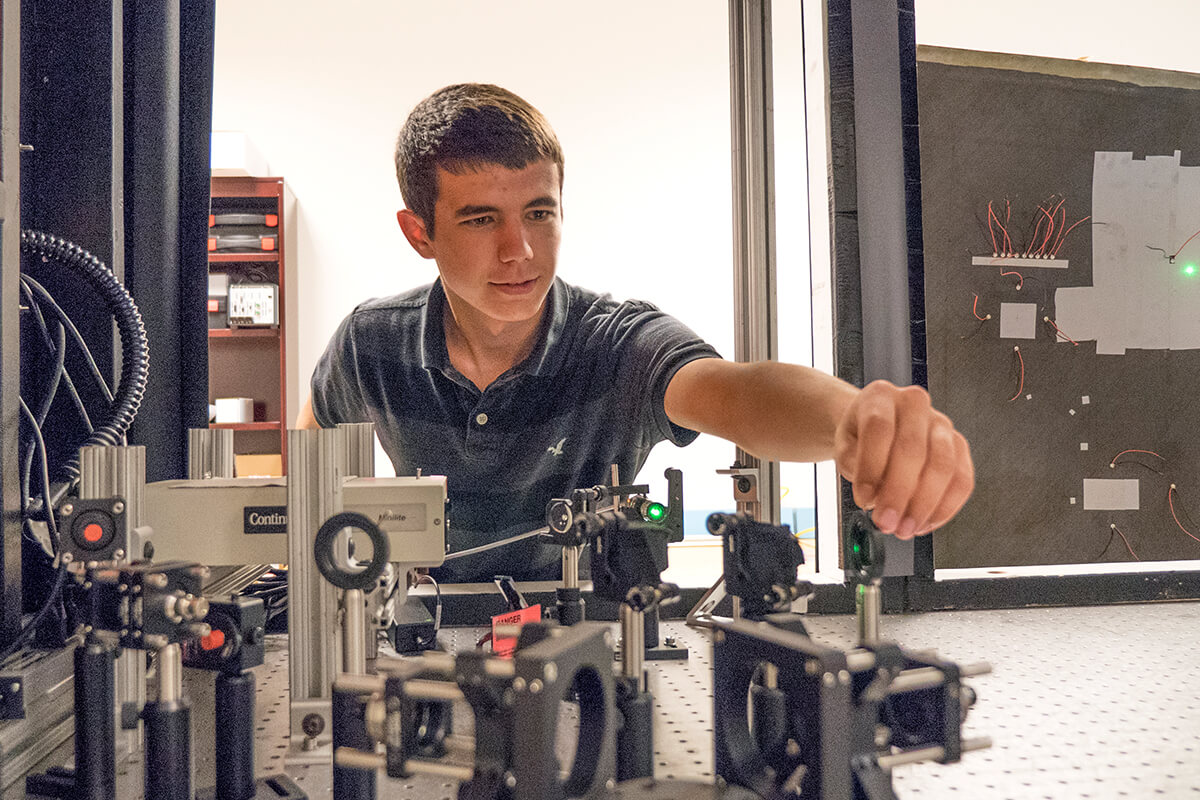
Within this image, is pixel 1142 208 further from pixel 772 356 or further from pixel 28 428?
pixel 28 428

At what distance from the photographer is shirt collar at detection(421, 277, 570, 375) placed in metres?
1.76

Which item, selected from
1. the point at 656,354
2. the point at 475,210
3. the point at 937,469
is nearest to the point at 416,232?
the point at 475,210

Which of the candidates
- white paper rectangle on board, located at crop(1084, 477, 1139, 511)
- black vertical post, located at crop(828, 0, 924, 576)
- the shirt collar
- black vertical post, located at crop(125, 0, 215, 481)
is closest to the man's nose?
the shirt collar

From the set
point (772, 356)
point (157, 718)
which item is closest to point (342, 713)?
point (157, 718)

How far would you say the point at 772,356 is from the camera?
1700 millimetres

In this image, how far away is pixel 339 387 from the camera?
5.92 ft

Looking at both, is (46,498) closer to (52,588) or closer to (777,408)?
(52,588)

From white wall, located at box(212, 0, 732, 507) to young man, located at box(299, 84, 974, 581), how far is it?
0.24 feet

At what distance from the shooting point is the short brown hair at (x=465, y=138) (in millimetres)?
1740

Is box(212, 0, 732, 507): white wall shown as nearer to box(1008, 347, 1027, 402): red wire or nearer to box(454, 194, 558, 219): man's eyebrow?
box(454, 194, 558, 219): man's eyebrow

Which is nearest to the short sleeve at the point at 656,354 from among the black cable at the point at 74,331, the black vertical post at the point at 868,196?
the black vertical post at the point at 868,196

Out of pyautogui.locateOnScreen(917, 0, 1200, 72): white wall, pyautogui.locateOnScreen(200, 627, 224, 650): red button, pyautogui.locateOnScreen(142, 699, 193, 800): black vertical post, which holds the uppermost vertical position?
pyautogui.locateOnScreen(917, 0, 1200, 72): white wall

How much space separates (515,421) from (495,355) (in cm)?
16

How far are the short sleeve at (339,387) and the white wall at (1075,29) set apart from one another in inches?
60.4
